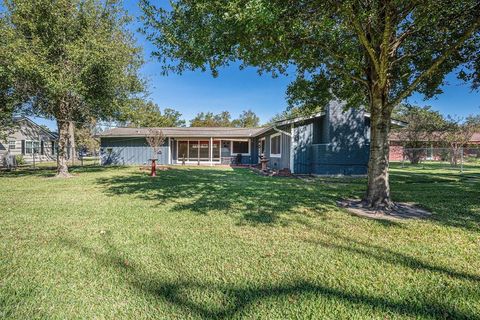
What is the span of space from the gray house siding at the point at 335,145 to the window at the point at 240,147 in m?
9.90

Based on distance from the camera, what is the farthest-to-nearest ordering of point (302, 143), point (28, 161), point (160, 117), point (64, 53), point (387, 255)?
point (160, 117), point (28, 161), point (302, 143), point (64, 53), point (387, 255)

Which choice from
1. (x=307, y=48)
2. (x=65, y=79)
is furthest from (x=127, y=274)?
(x=65, y=79)

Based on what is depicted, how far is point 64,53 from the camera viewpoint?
11.1 m

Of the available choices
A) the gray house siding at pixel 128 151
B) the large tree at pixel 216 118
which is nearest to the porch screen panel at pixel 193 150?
the gray house siding at pixel 128 151

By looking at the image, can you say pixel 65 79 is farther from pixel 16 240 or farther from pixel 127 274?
pixel 127 274

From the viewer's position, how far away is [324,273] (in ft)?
9.72

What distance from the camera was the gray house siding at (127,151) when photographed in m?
22.7

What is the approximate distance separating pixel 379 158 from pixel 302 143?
7.65m

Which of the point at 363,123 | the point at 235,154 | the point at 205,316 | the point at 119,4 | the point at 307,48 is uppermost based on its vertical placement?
the point at 119,4

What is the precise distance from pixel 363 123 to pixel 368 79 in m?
7.41

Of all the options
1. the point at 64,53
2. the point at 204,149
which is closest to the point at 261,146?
the point at 204,149

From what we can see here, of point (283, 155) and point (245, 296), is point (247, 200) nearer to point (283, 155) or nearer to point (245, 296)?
point (245, 296)

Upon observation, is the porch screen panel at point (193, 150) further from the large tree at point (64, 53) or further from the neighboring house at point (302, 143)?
the large tree at point (64, 53)

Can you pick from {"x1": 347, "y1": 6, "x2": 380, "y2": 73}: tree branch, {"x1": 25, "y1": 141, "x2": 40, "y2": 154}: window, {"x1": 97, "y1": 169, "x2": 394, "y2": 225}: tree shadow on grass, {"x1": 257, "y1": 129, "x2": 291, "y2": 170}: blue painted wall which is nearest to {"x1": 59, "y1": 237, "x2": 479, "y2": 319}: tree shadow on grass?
{"x1": 97, "y1": 169, "x2": 394, "y2": 225}: tree shadow on grass
